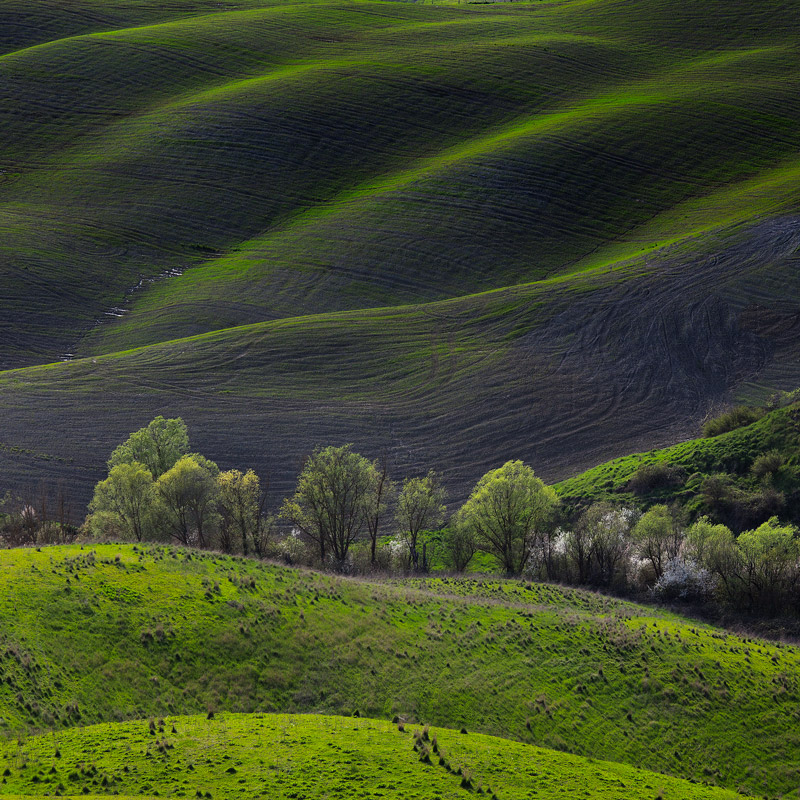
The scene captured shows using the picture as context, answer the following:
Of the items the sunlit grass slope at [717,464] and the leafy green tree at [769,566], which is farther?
the sunlit grass slope at [717,464]

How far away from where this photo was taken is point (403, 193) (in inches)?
5054

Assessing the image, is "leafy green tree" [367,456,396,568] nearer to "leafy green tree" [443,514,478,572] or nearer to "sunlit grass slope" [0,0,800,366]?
"leafy green tree" [443,514,478,572]

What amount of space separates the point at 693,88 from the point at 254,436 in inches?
4437

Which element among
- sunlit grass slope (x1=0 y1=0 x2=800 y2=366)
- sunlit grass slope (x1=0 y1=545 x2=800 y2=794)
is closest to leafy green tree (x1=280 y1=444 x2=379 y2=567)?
sunlit grass slope (x1=0 y1=545 x2=800 y2=794)

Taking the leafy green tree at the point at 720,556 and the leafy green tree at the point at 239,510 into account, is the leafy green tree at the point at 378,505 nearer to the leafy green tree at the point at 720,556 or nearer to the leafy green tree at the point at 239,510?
the leafy green tree at the point at 239,510

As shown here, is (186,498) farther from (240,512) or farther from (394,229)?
(394,229)

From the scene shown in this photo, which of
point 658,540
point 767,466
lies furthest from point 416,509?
point 767,466

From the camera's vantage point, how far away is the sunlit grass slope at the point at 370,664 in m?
30.7

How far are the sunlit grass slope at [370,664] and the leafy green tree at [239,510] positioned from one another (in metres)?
18.0

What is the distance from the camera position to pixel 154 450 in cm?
6794

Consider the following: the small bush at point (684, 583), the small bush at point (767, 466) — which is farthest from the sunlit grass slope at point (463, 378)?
the small bush at point (684, 583)

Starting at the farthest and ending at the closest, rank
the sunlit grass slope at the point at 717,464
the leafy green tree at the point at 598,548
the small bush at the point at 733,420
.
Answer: the small bush at the point at 733,420 → the sunlit grass slope at the point at 717,464 → the leafy green tree at the point at 598,548

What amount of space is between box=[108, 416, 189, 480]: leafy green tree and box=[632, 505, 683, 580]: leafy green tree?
33.7 m

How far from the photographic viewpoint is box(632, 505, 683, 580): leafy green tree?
55.2 metres
